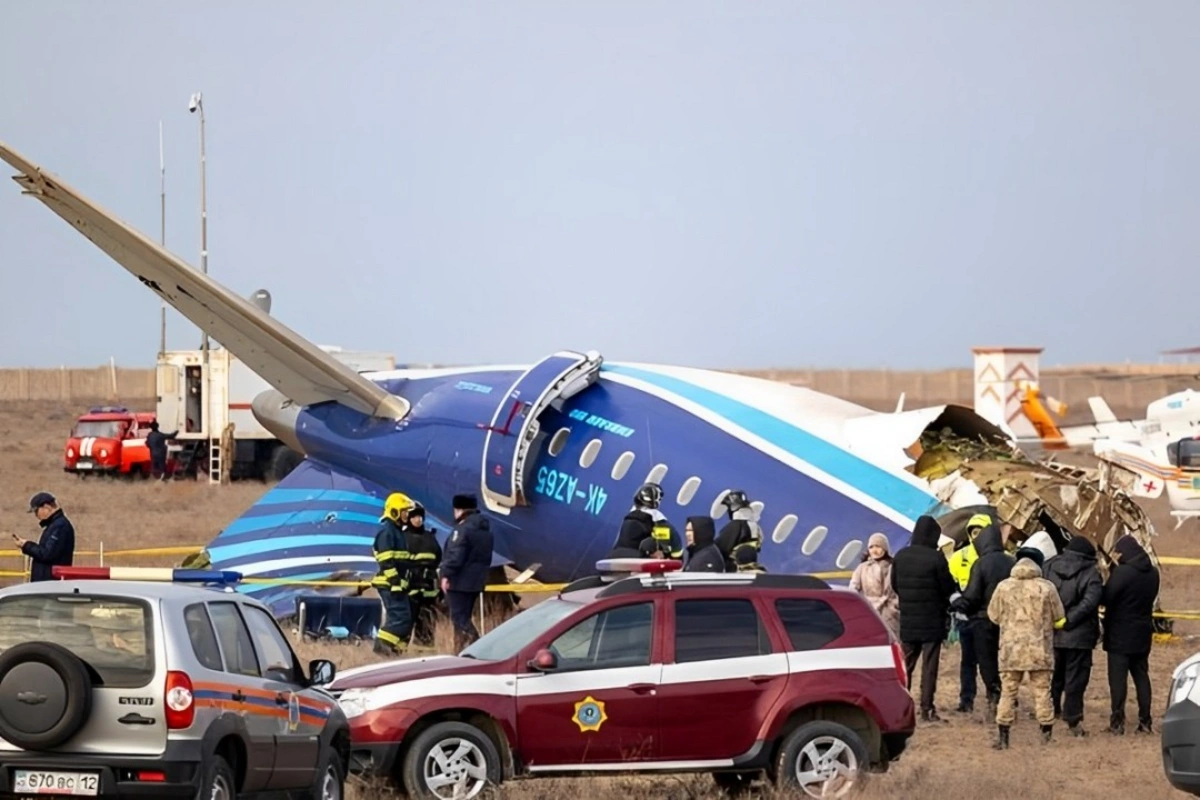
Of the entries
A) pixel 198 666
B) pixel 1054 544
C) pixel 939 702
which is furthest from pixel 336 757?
pixel 1054 544

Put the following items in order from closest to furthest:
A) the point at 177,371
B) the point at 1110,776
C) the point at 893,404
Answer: the point at 1110,776 → the point at 177,371 → the point at 893,404

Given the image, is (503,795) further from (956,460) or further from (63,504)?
(63,504)

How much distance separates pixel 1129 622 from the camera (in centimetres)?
1722

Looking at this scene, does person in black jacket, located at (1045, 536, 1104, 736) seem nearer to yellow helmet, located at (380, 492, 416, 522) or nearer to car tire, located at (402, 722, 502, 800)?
car tire, located at (402, 722, 502, 800)

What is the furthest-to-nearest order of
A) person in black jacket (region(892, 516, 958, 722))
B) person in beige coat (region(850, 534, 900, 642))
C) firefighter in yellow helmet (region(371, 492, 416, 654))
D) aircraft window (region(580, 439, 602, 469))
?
1. aircraft window (region(580, 439, 602, 469))
2. firefighter in yellow helmet (region(371, 492, 416, 654))
3. person in beige coat (region(850, 534, 900, 642))
4. person in black jacket (region(892, 516, 958, 722))

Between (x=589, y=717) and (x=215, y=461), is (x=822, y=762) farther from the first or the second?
(x=215, y=461)

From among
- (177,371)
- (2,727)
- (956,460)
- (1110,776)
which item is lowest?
(1110,776)

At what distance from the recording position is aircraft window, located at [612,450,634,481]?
22656 mm

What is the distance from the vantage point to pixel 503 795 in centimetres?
1329

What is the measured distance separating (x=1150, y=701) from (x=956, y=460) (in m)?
5.52

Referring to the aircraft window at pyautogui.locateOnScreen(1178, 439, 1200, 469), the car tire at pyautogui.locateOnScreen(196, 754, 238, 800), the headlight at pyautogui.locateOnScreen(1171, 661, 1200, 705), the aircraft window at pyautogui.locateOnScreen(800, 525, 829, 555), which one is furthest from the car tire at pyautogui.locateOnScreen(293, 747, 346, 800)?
the aircraft window at pyautogui.locateOnScreen(1178, 439, 1200, 469)

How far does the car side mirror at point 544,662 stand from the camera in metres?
13.2

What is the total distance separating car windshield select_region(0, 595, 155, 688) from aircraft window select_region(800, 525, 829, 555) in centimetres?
1182

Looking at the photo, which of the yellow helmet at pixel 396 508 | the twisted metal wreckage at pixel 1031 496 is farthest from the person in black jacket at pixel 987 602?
the yellow helmet at pixel 396 508
